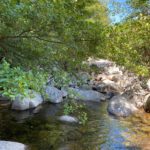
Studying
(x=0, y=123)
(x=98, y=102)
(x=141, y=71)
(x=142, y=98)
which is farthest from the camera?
(x=98, y=102)

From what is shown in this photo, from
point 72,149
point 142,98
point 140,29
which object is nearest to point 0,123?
point 72,149

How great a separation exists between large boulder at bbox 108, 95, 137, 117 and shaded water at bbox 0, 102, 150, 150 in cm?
46

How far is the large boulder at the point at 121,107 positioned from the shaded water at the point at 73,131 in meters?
0.46

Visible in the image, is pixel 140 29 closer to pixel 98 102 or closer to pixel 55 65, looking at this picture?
pixel 55 65

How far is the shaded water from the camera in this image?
10602 mm

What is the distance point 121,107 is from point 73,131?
16.1 feet

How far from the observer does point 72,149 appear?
9.98 meters

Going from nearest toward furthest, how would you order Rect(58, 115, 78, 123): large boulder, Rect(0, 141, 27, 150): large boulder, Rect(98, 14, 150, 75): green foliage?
Rect(0, 141, 27, 150): large boulder → Rect(98, 14, 150, 75): green foliage → Rect(58, 115, 78, 123): large boulder

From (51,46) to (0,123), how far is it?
5.20 m

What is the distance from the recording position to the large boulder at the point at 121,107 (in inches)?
626

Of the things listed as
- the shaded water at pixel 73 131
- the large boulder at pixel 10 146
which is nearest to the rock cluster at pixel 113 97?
the shaded water at pixel 73 131

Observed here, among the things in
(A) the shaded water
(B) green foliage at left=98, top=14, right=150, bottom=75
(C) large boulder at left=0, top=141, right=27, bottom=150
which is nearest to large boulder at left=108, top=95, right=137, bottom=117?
(A) the shaded water

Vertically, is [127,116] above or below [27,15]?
below

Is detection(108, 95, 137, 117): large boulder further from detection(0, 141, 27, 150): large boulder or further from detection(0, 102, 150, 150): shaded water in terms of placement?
detection(0, 141, 27, 150): large boulder
